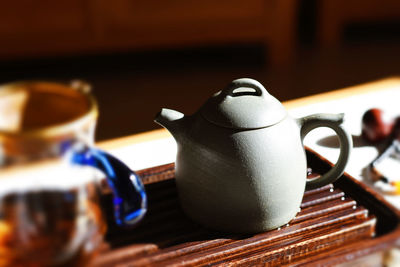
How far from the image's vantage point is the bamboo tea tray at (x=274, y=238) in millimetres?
528

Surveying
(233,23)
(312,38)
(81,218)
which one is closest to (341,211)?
(81,218)

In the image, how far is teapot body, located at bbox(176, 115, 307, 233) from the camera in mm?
539

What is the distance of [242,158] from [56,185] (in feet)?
0.61

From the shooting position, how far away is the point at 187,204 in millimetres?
584

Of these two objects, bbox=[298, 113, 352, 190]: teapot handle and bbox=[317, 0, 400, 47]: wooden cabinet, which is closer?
bbox=[298, 113, 352, 190]: teapot handle

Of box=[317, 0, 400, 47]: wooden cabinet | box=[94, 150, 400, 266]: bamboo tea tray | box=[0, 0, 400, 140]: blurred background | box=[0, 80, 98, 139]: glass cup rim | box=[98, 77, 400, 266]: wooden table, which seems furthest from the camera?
box=[317, 0, 400, 47]: wooden cabinet

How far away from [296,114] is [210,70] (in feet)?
4.48

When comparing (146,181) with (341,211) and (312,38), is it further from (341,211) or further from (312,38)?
(312,38)

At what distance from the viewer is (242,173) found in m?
0.54

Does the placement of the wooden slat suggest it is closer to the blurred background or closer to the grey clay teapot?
the grey clay teapot

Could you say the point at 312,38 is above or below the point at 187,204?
below

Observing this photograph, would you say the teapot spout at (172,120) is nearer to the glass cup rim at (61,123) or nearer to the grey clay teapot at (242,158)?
the grey clay teapot at (242,158)

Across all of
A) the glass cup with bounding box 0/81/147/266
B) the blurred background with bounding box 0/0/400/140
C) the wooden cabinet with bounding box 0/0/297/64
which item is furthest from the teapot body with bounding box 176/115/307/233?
the wooden cabinet with bounding box 0/0/297/64

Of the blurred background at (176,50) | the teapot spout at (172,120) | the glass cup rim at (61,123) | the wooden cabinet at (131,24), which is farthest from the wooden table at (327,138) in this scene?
the wooden cabinet at (131,24)
